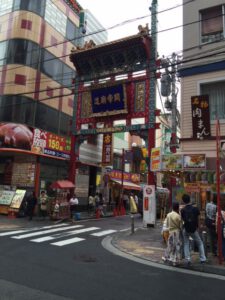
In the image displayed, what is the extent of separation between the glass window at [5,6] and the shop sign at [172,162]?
59.7 ft

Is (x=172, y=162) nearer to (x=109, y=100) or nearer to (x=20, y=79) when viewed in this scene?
(x=109, y=100)

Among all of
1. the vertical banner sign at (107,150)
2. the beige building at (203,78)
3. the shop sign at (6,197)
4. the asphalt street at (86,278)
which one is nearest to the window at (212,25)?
the beige building at (203,78)

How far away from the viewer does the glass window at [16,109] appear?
76.0ft

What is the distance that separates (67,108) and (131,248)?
18.5 metres

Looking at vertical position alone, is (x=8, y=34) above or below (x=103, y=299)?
above

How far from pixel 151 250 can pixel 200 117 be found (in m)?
6.43

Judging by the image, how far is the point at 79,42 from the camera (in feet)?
92.7

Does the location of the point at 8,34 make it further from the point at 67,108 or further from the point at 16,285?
the point at 16,285

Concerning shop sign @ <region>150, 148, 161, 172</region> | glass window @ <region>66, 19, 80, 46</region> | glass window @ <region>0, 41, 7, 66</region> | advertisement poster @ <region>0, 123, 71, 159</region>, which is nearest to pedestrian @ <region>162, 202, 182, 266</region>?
shop sign @ <region>150, 148, 161, 172</region>

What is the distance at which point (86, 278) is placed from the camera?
7355mm

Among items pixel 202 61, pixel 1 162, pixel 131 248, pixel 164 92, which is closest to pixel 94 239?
pixel 131 248

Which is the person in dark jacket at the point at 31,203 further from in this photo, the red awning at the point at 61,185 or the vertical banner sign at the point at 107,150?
the vertical banner sign at the point at 107,150

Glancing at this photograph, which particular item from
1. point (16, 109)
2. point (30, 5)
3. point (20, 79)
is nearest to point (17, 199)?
point (16, 109)

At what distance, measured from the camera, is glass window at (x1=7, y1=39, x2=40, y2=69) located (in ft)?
78.9
